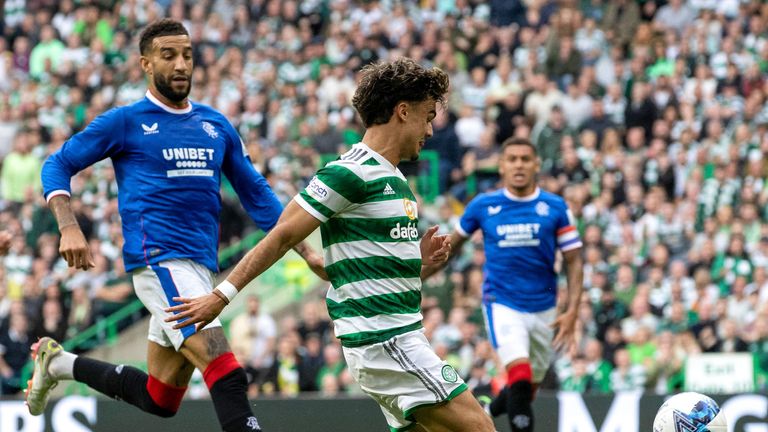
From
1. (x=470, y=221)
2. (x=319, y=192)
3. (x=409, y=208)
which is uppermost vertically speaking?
(x=319, y=192)

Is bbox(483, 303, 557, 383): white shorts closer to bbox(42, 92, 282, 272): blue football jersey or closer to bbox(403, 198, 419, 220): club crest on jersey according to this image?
bbox(42, 92, 282, 272): blue football jersey

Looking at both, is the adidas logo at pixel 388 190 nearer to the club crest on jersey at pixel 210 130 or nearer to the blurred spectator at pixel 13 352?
the club crest on jersey at pixel 210 130

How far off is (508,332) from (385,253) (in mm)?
3676

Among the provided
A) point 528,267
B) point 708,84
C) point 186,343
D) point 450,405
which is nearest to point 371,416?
point 528,267

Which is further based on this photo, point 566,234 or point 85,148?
point 566,234

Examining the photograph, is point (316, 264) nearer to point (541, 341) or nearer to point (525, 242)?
point (525, 242)

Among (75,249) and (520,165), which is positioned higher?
(520,165)

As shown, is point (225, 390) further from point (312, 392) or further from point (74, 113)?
point (74, 113)

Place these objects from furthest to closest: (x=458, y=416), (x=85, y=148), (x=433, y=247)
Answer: (x=85, y=148)
(x=433, y=247)
(x=458, y=416)

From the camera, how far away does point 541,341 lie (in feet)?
34.4

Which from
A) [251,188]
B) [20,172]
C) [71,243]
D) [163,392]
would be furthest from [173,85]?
[20,172]

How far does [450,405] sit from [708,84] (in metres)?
12.5

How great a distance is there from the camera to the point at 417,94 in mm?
6789

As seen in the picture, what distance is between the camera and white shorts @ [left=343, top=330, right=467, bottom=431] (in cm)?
664
